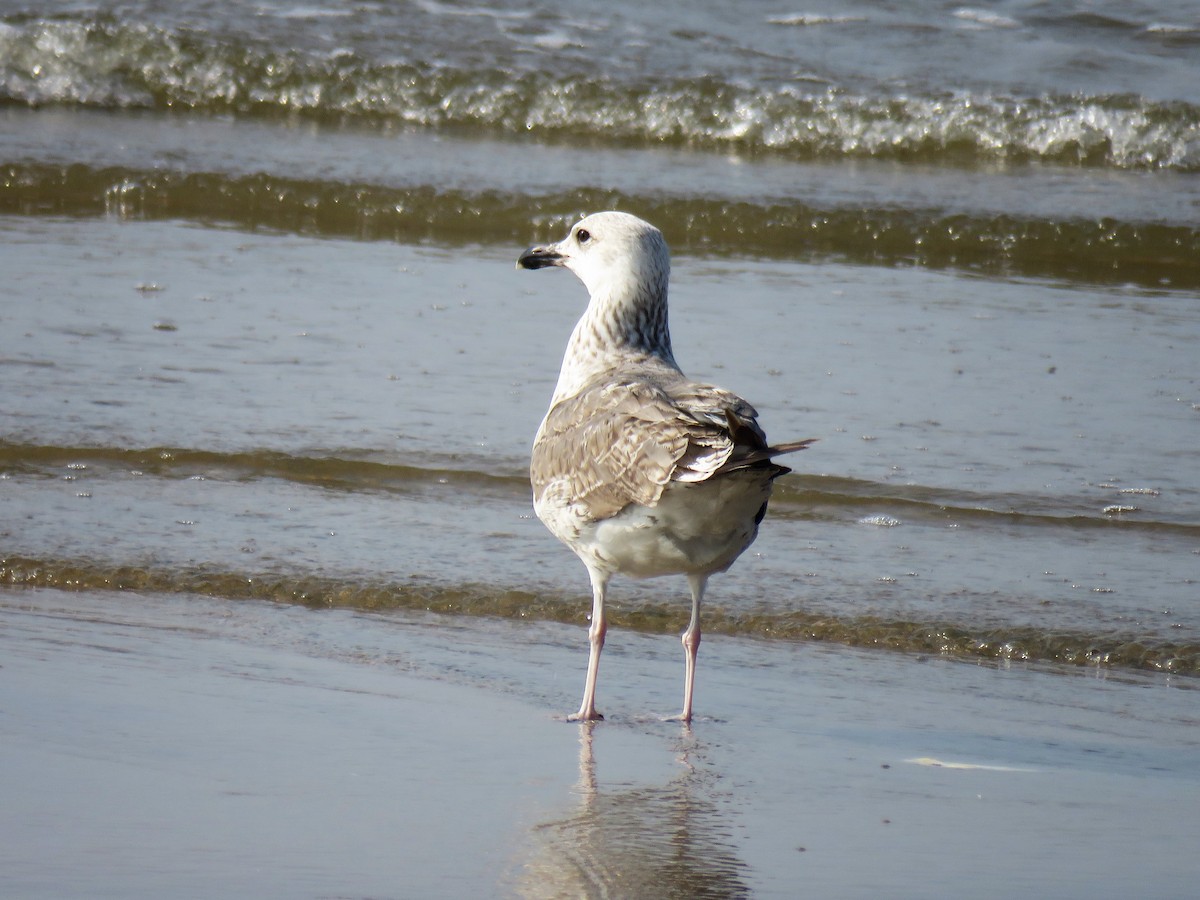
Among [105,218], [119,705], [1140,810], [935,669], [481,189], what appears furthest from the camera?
[481,189]

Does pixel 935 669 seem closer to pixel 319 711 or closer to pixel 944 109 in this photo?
pixel 319 711

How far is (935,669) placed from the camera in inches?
196

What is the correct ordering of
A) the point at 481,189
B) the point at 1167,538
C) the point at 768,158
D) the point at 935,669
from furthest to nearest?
the point at 768,158 < the point at 481,189 < the point at 1167,538 < the point at 935,669

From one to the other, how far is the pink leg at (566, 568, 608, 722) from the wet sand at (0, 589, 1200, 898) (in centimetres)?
7

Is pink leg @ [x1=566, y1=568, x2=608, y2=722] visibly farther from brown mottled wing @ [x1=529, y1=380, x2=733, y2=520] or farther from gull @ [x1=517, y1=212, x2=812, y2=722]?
brown mottled wing @ [x1=529, y1=380, x2=733, y2=520]

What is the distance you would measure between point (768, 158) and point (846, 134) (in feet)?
2.28

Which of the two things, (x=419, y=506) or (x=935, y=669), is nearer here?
(x=935, y=669)

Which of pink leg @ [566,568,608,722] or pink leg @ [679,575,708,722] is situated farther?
pink leg @ [679,575,708,722]

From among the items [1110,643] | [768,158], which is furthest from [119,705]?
[768,158]

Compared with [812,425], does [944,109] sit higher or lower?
higher

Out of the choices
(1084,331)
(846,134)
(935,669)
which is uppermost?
(846,134)

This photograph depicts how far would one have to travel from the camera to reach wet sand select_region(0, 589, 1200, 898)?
10.5ft

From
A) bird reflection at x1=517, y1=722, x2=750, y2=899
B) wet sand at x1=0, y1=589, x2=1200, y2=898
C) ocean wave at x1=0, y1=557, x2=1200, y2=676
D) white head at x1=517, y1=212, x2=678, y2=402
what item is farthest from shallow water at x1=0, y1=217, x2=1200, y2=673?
bird reflection at x1=517, y1=722, x2=750, y2=899

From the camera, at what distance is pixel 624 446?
166 inches
